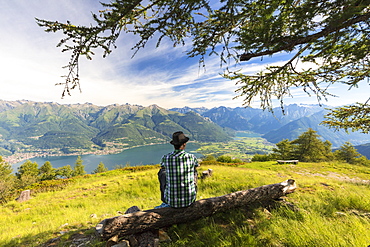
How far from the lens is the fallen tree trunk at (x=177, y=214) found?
2.92 metres

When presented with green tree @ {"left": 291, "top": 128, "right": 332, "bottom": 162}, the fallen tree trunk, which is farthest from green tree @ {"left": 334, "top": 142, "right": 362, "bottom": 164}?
the fallen tree trunk

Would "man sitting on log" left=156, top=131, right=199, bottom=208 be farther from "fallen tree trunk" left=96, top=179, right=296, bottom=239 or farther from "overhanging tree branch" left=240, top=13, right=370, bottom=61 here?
"overhanging tree branch" left=240, top=13, right=370, bottom=61

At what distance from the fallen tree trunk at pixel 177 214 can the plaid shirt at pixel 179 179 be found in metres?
0.23

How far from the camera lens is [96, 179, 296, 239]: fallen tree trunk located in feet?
9.59

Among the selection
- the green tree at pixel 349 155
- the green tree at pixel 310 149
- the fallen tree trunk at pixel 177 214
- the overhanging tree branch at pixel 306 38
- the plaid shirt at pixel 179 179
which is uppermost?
the overhanging tree branch at pixel 306 38

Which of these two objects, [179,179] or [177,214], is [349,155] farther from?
[179,179]

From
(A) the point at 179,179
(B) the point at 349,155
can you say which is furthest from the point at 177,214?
(B) the point at 349,155

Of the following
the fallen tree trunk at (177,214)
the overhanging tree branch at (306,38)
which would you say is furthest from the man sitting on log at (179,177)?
the overhanging tree branch at (306,38)

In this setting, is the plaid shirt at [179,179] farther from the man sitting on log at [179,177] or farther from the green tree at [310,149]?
the green tree at [310,149]

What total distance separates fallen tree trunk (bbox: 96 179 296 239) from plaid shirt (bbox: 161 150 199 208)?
0.23 m

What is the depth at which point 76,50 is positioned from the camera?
2531mm

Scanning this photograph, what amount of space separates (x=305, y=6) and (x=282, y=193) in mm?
4755

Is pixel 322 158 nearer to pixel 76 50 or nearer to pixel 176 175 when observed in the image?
pixel 176 175

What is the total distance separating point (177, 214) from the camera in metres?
3.34
